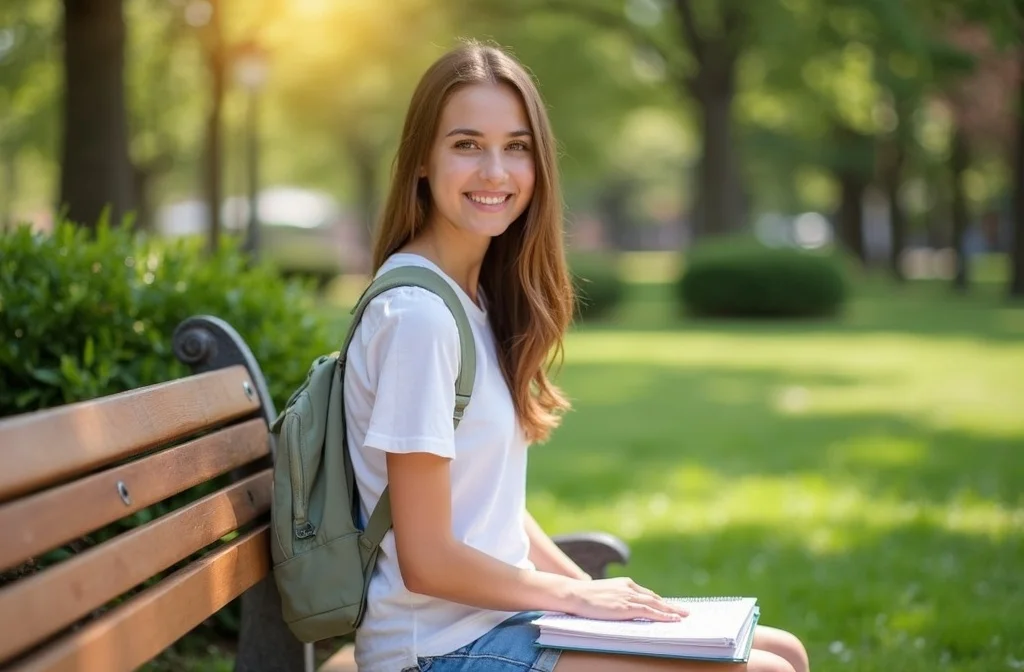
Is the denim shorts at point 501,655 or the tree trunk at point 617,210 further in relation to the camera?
the tree trunk at point 617,210

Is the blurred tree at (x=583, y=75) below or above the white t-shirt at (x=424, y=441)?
above

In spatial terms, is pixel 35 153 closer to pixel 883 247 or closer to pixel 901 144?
pixel 901 144

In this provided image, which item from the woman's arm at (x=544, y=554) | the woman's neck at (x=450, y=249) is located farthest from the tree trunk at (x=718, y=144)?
the woman's neck at (x=450, y=249)

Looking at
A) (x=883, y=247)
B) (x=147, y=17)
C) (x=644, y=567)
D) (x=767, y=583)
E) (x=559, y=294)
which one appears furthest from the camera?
(x=883, y=247)

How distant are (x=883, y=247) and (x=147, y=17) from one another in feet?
171

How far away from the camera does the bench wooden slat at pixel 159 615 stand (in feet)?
5.79

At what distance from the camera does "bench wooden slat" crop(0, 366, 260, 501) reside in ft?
5.69

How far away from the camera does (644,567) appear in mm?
5840

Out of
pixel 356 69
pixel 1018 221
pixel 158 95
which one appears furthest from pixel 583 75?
pixel 1018 221

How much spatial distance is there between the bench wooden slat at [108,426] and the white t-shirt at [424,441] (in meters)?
0.32

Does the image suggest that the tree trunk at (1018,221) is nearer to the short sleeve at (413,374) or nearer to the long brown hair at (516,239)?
the long brown hair at (516,239)

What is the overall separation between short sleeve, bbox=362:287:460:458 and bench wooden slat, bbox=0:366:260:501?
0.38m

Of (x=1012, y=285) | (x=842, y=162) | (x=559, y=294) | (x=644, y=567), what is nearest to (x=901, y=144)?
(x=842, y=162)

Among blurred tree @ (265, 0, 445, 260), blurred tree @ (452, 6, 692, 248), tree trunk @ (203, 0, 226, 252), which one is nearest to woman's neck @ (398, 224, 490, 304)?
blurred tree @ (265, 0, 445, 260)
